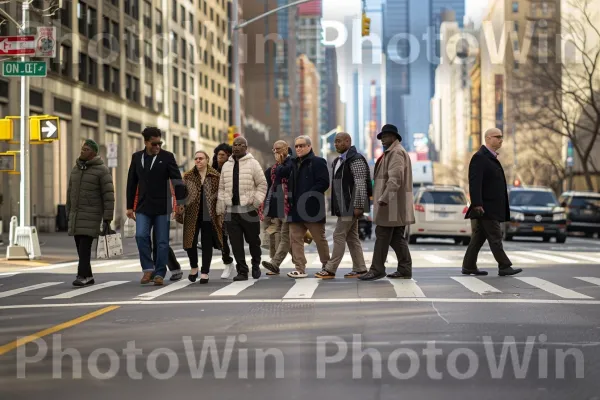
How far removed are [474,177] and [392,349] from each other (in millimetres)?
6889

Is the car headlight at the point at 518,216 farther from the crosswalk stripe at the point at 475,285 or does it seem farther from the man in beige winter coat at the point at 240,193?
the man in beige winter coat at the point at 240,193

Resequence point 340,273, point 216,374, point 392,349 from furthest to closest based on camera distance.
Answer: point 340,273 < point 392,349 < point 216,374

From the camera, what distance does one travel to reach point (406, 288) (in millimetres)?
11516

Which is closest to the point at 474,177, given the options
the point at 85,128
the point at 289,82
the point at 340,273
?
the point at 340,273

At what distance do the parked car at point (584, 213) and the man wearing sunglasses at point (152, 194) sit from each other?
95.4 feet

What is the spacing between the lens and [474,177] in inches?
526

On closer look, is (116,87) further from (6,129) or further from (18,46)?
(18,46)

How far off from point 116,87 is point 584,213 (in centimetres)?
2594

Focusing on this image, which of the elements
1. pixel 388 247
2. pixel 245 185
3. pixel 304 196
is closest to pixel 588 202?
pixel 388 247

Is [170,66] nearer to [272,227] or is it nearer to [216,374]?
A: [272,227]

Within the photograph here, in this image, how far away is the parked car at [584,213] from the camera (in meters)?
38.4

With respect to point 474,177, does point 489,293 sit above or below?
below

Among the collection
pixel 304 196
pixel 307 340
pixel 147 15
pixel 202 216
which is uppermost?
pixel 147 15

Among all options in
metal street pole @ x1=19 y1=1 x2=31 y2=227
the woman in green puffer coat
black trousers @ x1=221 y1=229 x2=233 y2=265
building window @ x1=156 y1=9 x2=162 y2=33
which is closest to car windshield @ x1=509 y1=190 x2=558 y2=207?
metal street pole @ x1=19 y1=1 x2=31 y2=227
